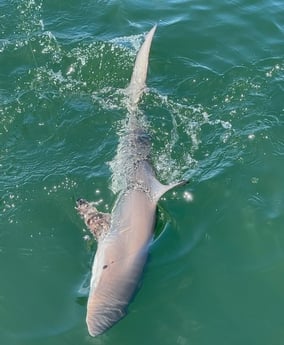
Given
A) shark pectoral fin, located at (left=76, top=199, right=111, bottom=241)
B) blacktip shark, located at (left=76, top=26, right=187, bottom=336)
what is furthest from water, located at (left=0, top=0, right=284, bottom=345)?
blacktip shark, located at (left=76, top=26, right=187, bottom=336)

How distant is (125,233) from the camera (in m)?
6.87

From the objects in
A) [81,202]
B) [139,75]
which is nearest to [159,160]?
[81,202]

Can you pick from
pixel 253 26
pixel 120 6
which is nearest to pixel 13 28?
pixel 120 6

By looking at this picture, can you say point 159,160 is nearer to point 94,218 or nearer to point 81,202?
point 81,202

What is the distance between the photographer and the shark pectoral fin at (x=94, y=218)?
285 inches

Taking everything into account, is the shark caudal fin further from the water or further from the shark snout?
the shark snout

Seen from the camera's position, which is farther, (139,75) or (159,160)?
(139,75)

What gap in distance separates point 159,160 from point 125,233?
6.48 ft

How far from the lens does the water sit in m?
6.72

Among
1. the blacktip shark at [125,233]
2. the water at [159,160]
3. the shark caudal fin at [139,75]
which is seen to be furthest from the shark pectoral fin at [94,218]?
the shark caudal fin at [139,75]

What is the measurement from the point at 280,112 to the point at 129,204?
380 centimetres

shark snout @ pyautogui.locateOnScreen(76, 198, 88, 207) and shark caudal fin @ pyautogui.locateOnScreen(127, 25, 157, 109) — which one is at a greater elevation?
shark caudal fin @ pyautogui.locateOnScreen(127, 25, 157, 109)

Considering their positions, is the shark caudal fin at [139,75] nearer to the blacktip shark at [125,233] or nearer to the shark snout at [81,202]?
the blacktip shark at [125,233]

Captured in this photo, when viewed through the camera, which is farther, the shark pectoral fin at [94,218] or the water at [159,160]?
the shark pectoral fin at [94,218]
